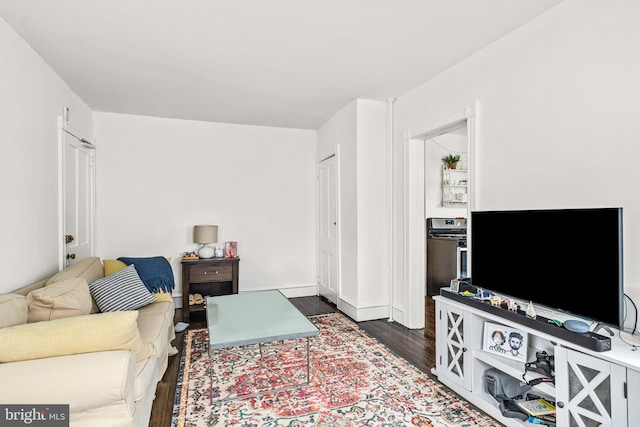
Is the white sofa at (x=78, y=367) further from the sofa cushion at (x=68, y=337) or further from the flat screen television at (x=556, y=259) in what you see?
the flat screen television at (x=556, y=259)

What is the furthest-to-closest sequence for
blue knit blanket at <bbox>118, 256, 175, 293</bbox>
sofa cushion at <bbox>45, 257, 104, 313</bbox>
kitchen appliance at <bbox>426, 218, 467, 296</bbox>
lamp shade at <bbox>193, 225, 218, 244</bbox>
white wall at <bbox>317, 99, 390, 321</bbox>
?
kitchen appliance at <bbox>426, 218, 467, 296</bbox>, lamp shade at <bbox>193, 225, 218, 244</bbox>, white wall at <bbox>317, 99, 390, 321</bbox>, blue knit blanket at <bbox>118, 256, 175, 293</bbox>, sofa cushion at <bbox>45, 257, 104, 313</bbox>

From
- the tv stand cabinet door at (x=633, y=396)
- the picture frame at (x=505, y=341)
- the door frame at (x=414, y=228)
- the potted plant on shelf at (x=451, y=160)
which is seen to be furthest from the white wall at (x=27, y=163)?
the potted plant on shelf at (x=451, y=160)

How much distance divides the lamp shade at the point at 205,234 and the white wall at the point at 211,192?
0.34 m

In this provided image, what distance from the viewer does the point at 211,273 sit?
435 cm

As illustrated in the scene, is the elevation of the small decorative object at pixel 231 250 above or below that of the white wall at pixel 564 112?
below

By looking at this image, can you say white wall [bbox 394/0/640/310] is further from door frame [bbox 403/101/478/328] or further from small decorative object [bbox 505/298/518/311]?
door frame [bbox 403/101/478/328]

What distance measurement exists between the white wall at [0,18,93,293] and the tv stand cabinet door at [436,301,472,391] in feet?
9.85

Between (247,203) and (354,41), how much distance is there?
2.95 m

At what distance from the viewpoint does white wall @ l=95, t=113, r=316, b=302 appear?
14.5ft

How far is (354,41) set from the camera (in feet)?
8.57

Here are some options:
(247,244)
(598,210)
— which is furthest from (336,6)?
(247,244)

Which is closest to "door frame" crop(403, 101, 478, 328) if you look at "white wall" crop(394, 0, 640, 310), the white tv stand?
"white wall" crop(394, 0, 640, 310)

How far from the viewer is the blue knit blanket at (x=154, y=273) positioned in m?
3.58

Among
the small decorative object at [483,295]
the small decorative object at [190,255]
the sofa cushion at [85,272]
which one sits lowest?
the small decorative object at [483,295]
